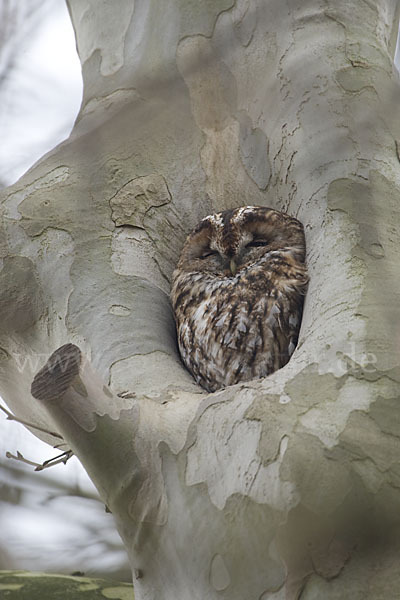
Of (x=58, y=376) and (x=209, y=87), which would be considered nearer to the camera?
(x=58, y=376)

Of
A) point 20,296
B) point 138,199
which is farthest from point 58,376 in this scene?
point 138,199

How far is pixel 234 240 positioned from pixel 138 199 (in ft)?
1.12

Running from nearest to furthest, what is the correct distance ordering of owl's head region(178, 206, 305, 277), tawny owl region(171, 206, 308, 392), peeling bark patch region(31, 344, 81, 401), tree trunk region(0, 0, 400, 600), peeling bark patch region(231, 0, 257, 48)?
tree trunk region(0, 0, 400, 600) → peeling bark patch region(31, 344, 81, 401) → tawny owl region(171, 206, 308, 392) → owl's head region(178, 206, 305, 277) → peeling bark patch region(231, 0, 257, 48)

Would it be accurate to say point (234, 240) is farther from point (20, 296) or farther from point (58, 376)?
point (58, 376)

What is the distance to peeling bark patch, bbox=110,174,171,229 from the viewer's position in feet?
8.15

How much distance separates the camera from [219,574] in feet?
4.59

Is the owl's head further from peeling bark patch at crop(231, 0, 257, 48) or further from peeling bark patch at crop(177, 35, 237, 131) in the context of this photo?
peeling bark patch at crop(231, 0, 257, 48)

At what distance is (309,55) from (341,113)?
29 centimetres

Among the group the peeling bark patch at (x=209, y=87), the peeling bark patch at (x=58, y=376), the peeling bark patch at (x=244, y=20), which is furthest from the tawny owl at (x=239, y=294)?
the peeling bark patch at (x=58, y=376)

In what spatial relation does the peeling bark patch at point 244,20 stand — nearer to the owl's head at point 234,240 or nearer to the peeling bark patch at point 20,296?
the owl's head at point 234,240

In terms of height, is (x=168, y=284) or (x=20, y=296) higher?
(x=20, y=296)

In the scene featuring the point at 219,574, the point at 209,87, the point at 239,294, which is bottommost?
the point at 219,574

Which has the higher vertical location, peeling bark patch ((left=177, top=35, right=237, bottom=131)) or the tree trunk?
peeling bark patch ((left=177, top=35, right=237, bottom=131))

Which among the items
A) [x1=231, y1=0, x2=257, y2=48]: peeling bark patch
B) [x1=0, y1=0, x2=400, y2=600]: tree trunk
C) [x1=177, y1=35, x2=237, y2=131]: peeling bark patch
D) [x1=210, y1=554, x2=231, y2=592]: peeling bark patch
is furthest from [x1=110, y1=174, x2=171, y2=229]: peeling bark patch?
[x1=210, y1=554, x2=231, y2=592]: peeling bark patch
